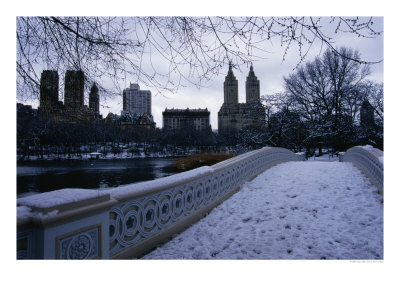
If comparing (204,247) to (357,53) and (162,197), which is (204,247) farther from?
(357,53)

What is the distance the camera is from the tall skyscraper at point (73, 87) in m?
3.25

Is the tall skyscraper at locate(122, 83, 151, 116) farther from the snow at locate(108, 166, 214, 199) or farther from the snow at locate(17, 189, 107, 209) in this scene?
the snow at locate(17, 189, 107, 209)

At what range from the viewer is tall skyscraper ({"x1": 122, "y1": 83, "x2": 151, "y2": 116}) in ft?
10.4

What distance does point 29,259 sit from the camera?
155 cm

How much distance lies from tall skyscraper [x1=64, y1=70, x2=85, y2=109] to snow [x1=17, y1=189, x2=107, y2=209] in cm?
182

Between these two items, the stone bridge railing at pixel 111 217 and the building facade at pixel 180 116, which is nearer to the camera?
the stone bridge railing at pixel 111 217

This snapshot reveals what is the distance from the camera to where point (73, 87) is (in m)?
3.27

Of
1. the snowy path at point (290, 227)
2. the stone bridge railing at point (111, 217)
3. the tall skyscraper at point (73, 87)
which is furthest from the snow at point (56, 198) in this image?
the tall skyscraper at point (73, 87)

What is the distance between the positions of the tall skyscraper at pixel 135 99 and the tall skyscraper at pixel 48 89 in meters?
0.86

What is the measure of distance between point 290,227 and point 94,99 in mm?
2981

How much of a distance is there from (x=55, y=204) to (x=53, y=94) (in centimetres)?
216

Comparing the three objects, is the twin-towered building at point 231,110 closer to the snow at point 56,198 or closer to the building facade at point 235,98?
the building facade at point 235,98

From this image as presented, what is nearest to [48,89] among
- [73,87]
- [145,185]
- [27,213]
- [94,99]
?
[73,87]
